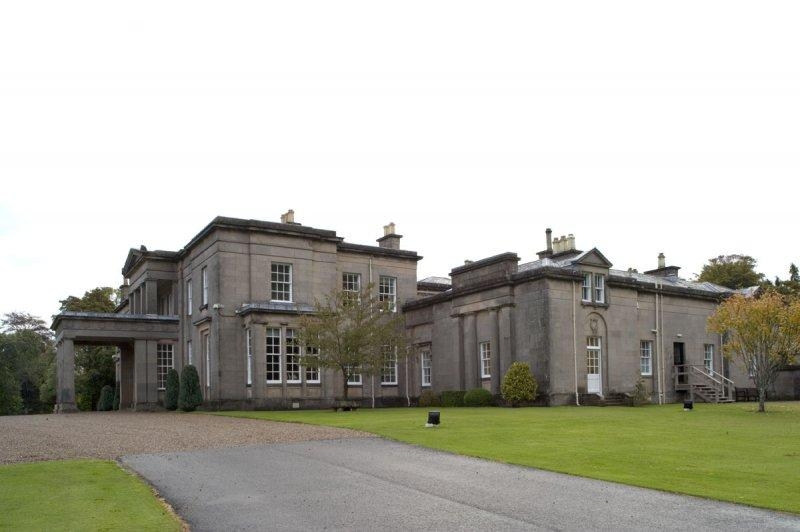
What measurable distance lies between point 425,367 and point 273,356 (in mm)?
9503

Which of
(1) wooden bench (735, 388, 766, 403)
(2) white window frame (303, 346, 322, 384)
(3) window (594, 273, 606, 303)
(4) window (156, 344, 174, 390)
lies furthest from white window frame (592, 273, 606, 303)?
(4) window (156, 344, 174, 390)

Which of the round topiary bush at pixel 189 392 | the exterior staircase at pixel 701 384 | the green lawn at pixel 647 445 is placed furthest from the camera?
the exterior staircase at pixel 701 384

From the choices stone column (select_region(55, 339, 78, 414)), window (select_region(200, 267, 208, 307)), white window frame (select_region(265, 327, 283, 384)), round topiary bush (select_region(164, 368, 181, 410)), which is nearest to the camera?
white window frame (select_region(265, 327, 283, 384))

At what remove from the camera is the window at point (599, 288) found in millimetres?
37344

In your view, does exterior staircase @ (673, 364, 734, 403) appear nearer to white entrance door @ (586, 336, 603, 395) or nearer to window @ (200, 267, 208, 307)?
white entrance door @ (586, 336, 603, 395)

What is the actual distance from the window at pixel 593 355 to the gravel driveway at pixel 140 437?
16643 millimetres

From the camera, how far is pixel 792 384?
148 feet

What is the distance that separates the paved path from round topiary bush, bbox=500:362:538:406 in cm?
1781

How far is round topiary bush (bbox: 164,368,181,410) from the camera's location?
136 ft

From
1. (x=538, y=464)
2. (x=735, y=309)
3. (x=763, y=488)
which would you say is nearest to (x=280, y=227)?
(x=735, y=309)

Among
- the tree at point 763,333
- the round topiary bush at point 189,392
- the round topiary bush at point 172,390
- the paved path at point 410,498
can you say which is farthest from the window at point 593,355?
the round topiary bush at point 172,390

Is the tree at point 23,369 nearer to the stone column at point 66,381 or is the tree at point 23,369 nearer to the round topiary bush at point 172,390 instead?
the stone column at point 66,381

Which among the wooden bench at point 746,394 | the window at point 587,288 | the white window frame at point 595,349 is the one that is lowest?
the wooden bench at point 746,394

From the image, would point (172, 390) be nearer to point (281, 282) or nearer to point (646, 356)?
point (281, 282)
